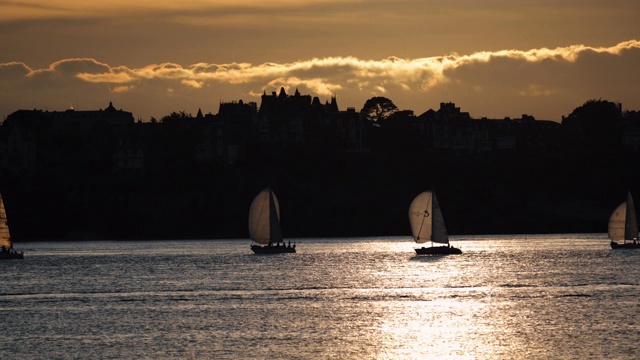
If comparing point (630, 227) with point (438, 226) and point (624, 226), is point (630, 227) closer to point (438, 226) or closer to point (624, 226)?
point (624, 226)

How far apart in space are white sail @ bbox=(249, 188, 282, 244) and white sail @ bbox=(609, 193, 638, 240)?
43.7 m

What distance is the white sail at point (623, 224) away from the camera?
171 metres

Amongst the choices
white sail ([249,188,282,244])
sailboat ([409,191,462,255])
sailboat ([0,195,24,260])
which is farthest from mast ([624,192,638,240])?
sailboat ([0,195,24,260])

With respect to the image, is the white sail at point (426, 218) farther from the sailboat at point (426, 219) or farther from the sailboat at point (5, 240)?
the sailboat at point (5, 240)

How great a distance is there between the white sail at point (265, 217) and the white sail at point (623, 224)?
43.7 m

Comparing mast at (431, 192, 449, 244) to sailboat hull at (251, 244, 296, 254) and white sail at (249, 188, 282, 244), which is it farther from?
sailboat hull at (251, 244, 296, 254)

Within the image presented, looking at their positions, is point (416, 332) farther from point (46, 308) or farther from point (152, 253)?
point (152, 253)

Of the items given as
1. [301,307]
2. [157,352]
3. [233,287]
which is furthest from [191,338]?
[233,287]

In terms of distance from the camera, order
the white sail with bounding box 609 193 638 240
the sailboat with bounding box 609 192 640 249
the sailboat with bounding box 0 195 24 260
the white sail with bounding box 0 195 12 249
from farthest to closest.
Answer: the sailboat with bounding box 609 192 640 249 → the white sail with bounding box 609 193 638 240 → the sailboat with bounding box 0 195 24 260 → the white sail with bounding box 0 195 12 249

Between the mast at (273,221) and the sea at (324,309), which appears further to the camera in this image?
the mast at (273,221)

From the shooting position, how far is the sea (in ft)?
263

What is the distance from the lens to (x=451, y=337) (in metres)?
85.4

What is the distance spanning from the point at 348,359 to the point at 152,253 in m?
126

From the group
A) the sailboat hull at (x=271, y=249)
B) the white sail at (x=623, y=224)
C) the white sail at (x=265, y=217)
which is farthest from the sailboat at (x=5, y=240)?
the white sail at (x=623, y=224)
